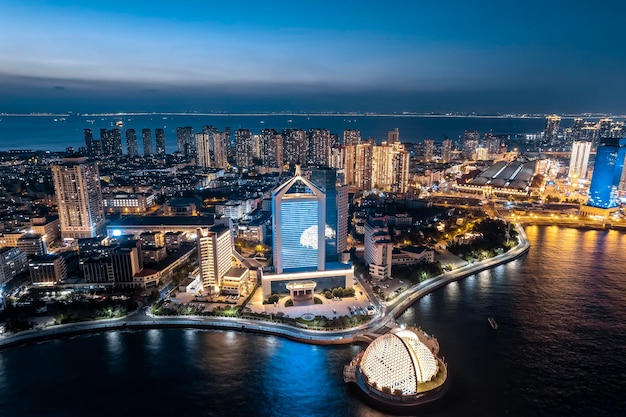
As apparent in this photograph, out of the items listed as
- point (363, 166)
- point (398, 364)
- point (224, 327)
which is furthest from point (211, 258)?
point (363, 166)

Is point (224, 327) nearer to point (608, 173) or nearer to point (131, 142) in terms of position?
point (608, 173)

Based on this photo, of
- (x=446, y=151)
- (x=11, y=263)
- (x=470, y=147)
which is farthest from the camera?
(x=470, y=147)

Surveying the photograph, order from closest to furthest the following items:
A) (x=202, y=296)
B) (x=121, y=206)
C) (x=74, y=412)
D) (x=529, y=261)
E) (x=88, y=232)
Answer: (x=74, y=412) → (x=202, y=296) → (x=529, y=261) → (x=88, y=232) → (x=121, y=206)

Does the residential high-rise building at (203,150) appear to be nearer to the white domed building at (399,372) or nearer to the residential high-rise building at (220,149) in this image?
the residential high-rise building at (220,149)

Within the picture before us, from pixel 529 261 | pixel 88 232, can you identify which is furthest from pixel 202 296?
pixel 529 261

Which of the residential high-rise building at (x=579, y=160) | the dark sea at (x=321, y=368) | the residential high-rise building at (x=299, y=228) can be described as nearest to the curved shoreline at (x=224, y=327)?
the dark sea at (x=321, y=368)

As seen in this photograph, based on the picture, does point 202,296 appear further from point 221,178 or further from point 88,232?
point 221,178
